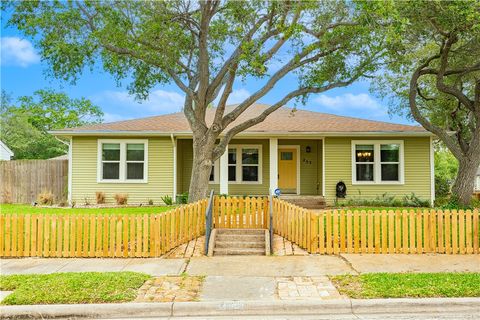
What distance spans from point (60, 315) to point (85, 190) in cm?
1261

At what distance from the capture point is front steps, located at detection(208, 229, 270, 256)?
28.9ft

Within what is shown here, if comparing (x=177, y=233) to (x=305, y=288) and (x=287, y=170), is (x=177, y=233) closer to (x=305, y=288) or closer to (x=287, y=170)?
(x=305, y=288)

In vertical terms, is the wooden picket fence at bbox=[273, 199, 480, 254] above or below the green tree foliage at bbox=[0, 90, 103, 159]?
below

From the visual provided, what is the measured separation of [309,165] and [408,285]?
1259 centimetres

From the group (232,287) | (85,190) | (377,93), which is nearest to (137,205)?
(85,190)

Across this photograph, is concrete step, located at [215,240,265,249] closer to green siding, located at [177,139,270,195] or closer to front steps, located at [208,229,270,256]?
front steps, located at [208,229,270,256]

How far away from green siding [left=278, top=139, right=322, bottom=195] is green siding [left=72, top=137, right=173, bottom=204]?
5583 mm

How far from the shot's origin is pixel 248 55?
11531 mm

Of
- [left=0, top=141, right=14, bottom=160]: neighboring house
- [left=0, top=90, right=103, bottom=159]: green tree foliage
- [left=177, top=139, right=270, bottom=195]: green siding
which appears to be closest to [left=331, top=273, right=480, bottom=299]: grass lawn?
[left=177, top=139, right=270, bottom=195]: green siding

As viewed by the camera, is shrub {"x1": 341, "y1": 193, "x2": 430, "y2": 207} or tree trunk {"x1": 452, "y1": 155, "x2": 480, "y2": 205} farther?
shrub {"x1": 341, "y1": 193, "x2": 430, "y2": 207}

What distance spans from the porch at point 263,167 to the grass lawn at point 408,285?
1126 cm

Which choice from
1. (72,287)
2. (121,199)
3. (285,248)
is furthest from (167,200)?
(72,287)

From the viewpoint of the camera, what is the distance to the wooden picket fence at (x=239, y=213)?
10.4 m

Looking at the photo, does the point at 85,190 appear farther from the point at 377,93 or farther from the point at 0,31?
the point at 377,93
